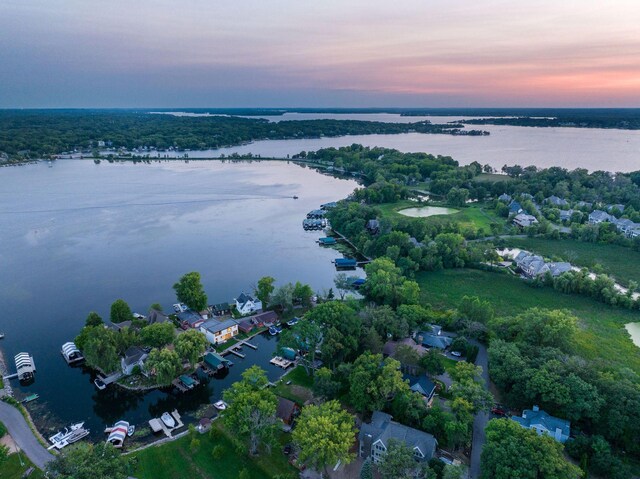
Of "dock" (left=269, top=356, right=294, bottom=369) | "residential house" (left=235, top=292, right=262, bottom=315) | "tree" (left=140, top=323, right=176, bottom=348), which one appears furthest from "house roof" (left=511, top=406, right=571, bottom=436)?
"tree" (left=140, top=323, right=176, bottom=348)

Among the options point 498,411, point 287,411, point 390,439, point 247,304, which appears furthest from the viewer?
point 247,304

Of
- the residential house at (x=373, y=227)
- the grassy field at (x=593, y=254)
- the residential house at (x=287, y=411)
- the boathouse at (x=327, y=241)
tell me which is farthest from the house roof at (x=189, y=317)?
the grassy field at (x=593, y=254)

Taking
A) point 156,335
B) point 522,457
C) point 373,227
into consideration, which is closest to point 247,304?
point 156,335

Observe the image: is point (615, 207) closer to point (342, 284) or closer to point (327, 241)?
point (327, 241)

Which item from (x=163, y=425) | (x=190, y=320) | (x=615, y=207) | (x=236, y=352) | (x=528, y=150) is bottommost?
(x=236, y=352)

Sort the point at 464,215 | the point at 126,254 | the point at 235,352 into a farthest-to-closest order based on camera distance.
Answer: the point at 464,215 < the point at 126,254 < the point at 235,352

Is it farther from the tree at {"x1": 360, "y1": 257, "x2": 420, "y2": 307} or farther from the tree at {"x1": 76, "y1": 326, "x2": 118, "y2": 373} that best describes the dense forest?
the tree at {"x1": 360, "y1": 257, "x2": 420, "y2": 307}
